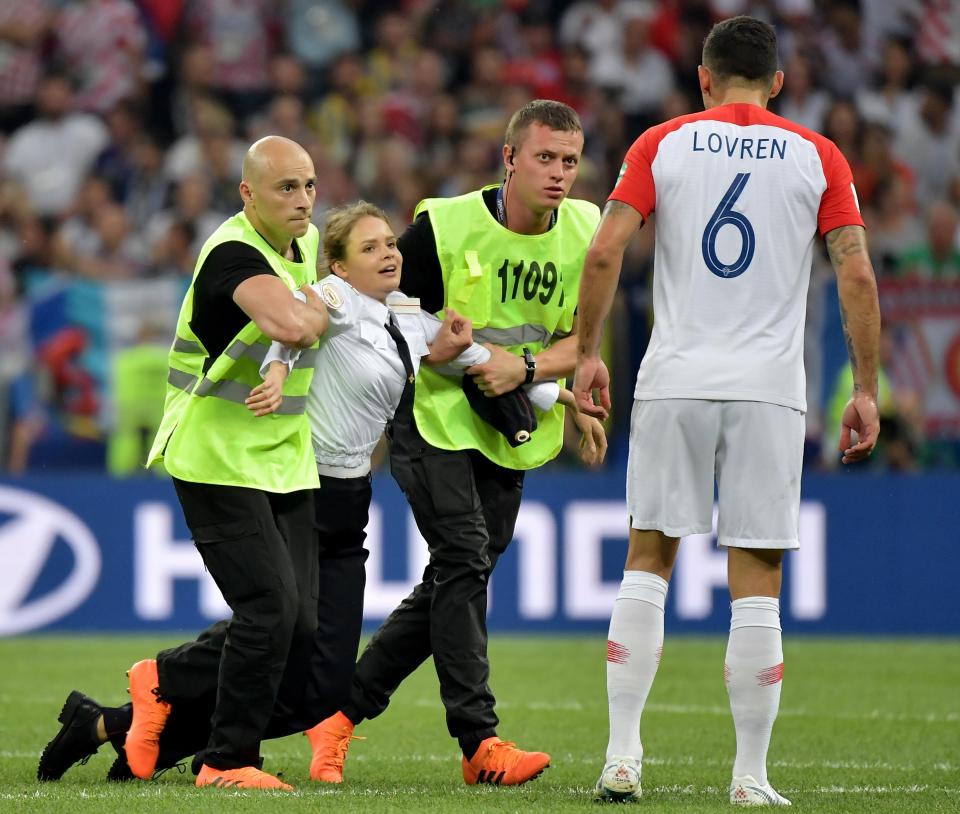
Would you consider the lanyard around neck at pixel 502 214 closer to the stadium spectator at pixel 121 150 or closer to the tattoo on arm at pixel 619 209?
the tattoo on arm at pixel 619 209

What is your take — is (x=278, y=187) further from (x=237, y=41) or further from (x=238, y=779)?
(x=237, y=41)

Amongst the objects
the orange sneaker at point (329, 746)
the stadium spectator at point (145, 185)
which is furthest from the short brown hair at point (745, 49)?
the stadium spectator at point (145, 185)

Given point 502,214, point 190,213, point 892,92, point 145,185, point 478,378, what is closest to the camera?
point 478,378

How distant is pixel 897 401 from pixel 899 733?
5047mm

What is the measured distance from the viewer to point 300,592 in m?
5.24

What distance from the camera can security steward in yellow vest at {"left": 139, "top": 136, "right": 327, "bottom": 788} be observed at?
5.02 m

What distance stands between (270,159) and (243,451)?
2.94 feet

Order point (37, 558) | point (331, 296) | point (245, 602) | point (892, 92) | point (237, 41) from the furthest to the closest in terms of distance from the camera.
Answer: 1. point (237, 41)
2. point (892, 92)
3. point (37, 558)
4. point (331, 296)
5. point (245, 602)

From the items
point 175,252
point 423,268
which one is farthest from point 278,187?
point 175,252

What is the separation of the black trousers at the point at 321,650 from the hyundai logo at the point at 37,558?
5.51 metres

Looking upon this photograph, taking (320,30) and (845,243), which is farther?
(320,30)

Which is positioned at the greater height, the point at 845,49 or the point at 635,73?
the point at 845,49

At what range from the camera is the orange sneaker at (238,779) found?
5043 mm

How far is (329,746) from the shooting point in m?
5.59
